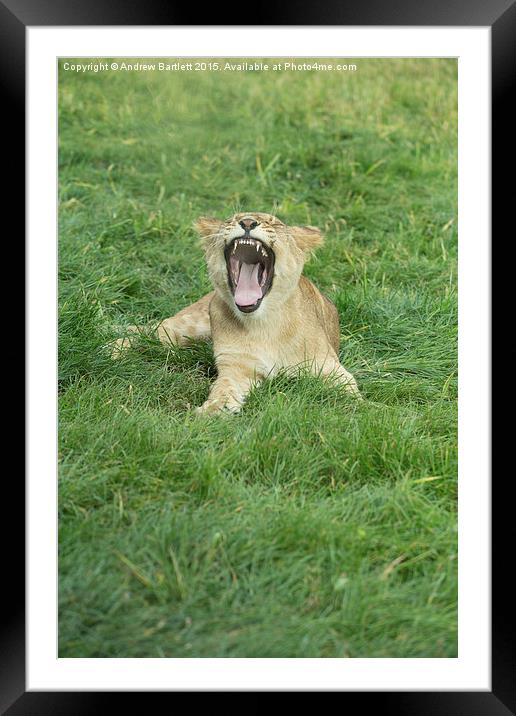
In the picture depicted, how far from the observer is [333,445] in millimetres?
4734

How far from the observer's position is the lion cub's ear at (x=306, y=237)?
18.7 ft

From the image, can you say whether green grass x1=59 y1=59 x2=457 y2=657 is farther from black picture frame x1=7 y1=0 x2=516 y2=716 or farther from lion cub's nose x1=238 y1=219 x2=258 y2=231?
lion cub's nose x1=238 y1=219 x2=258 y2=231

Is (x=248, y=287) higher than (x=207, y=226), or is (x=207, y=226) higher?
(x=207, y=226)

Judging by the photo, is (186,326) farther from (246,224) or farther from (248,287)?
(246,224)

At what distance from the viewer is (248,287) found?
5.58 metres

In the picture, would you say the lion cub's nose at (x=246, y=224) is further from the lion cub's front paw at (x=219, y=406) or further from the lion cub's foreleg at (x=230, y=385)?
the lion cub's front paw at (x=219, y=406)

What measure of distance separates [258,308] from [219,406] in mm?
680

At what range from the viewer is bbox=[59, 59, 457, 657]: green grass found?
3654mm
